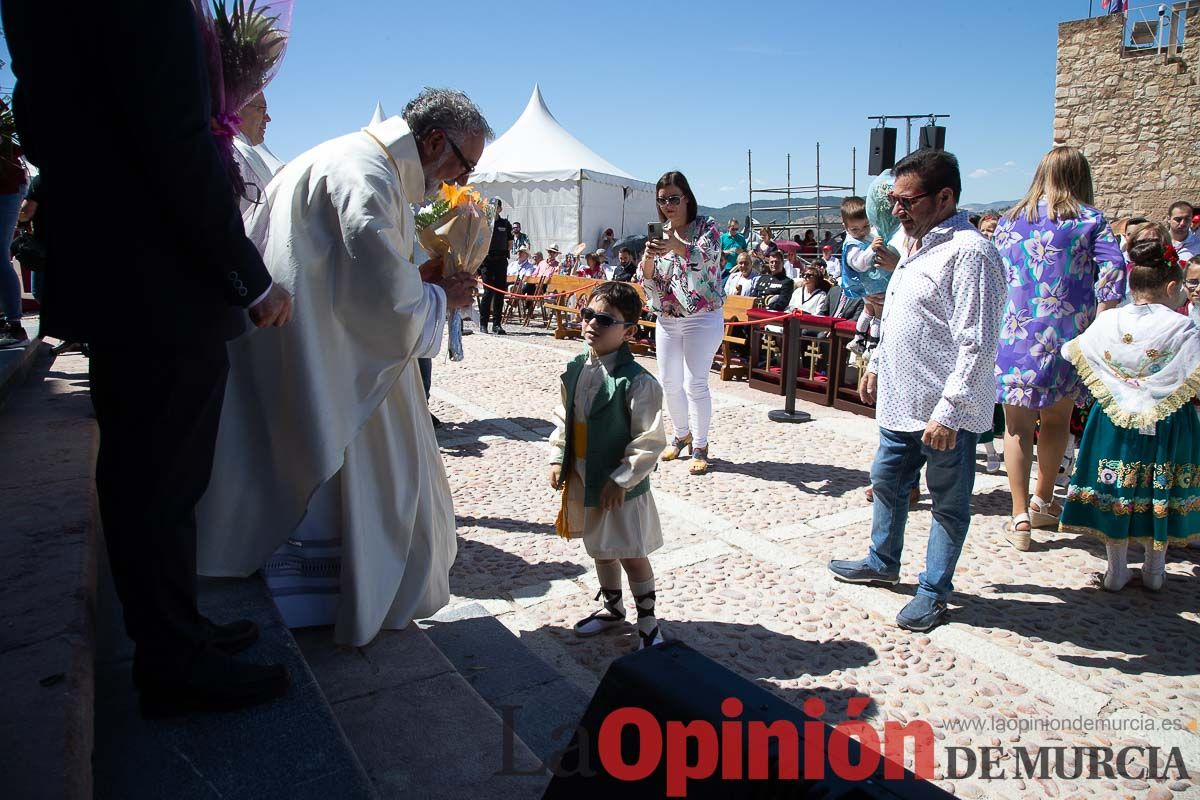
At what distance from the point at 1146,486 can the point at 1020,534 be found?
792 millimetres

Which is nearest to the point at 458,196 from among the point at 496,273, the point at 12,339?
the point at 12,339

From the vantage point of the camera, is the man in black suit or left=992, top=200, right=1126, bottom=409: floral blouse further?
left=992, top=200, right=1126, bottom=409: floral blouse

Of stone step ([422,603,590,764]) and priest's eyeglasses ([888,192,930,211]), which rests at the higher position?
priest's eyeglasses ([888,192,930,211])

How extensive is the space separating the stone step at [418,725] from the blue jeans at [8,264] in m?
4.83

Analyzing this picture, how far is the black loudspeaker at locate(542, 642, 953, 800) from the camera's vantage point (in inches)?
44.9

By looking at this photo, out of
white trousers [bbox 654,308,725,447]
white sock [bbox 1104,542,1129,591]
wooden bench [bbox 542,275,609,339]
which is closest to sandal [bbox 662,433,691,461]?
white trousers [bbox 654,308,725,447]

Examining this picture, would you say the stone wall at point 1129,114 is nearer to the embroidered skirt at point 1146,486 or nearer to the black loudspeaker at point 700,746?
the embroidered skirt at point 1146,486

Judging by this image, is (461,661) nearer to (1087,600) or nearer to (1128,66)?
(1087,600)

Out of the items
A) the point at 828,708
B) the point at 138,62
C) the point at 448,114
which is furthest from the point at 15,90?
the point at 828,708

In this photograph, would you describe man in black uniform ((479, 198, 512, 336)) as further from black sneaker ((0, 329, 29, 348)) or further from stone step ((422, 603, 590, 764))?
stone step ((422, 603, 590, 764))

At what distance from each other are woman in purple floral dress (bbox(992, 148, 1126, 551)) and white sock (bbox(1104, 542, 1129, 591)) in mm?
561

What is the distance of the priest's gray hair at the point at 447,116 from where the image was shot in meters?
2.60

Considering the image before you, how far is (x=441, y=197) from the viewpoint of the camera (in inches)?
133

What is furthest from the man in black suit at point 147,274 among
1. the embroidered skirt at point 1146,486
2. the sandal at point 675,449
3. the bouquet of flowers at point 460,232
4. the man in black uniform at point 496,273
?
the man in black uniform at point 496,273
